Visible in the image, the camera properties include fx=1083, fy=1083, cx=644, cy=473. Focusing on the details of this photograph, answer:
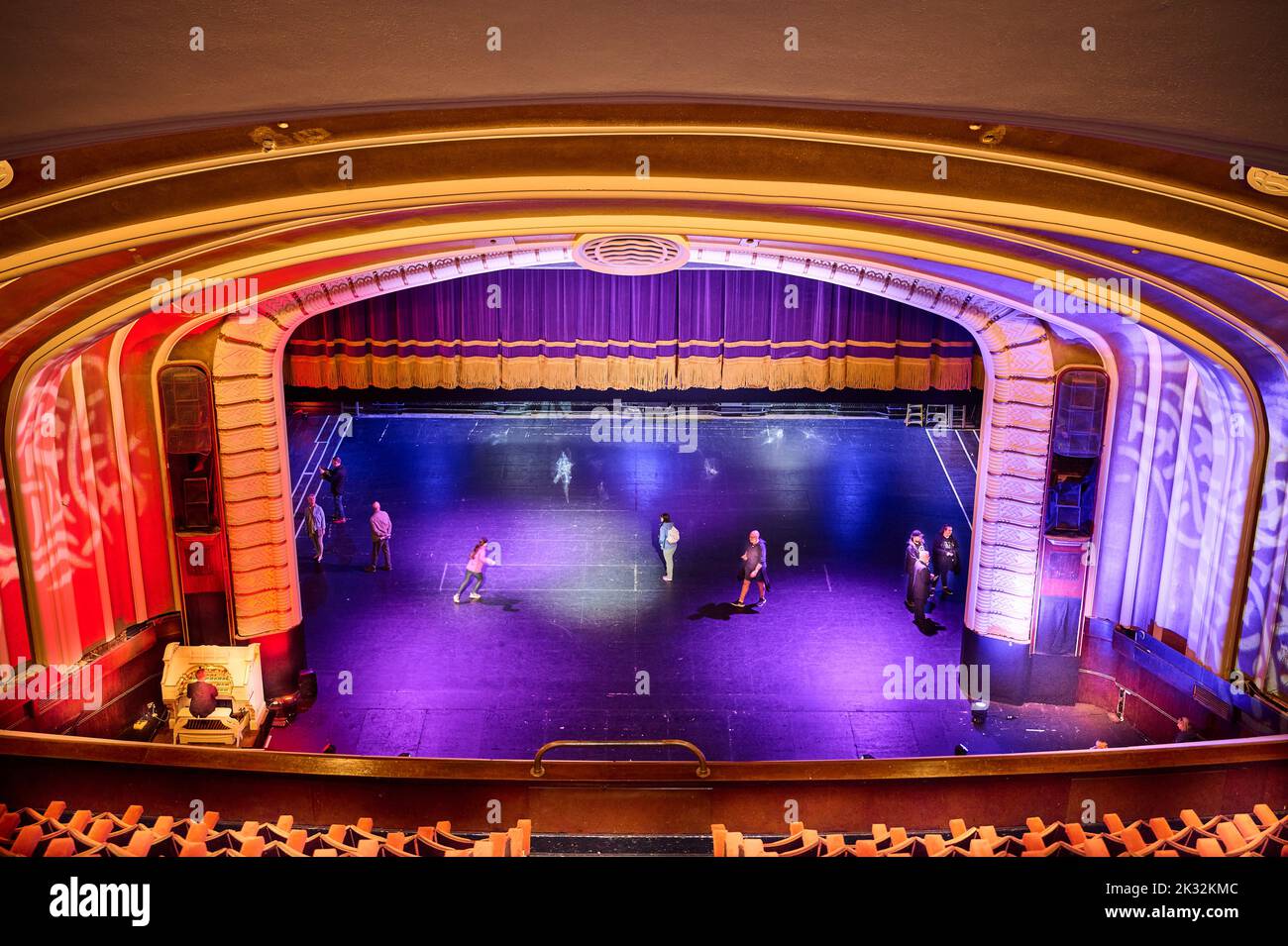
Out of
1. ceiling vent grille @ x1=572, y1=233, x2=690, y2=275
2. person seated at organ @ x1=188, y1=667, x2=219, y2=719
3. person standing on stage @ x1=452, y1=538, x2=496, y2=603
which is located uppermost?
ceiling vent grille @ x1=572, y1=233, x2=690, y2=275

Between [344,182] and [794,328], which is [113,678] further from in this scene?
[794,328]

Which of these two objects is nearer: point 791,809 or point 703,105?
point 703,105

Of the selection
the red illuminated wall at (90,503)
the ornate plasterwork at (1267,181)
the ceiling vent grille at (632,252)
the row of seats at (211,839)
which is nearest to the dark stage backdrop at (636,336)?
the red illuminated wall at (90,503)

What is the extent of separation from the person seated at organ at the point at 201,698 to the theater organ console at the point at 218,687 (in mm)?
55

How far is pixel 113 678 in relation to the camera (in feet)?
39.7

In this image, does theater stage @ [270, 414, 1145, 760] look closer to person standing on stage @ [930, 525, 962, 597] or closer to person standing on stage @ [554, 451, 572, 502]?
person standing on stage @ [554, 451, 572, 502]

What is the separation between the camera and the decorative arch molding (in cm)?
1171

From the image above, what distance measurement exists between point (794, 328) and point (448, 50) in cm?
1294

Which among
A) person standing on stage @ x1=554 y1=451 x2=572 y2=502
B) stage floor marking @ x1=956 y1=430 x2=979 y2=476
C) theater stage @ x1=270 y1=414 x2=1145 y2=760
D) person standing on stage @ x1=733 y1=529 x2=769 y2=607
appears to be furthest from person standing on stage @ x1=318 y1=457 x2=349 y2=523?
stage floor marking @ x1=956 y1=430 x2=979 y2=476

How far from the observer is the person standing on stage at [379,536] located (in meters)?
14.9

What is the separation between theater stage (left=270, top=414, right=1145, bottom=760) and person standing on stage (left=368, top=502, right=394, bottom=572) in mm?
232

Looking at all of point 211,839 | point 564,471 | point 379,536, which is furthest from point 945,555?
point 211,839

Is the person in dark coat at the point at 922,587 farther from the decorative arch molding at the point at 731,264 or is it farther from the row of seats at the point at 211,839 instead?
the row of seats at the point at 211,839
